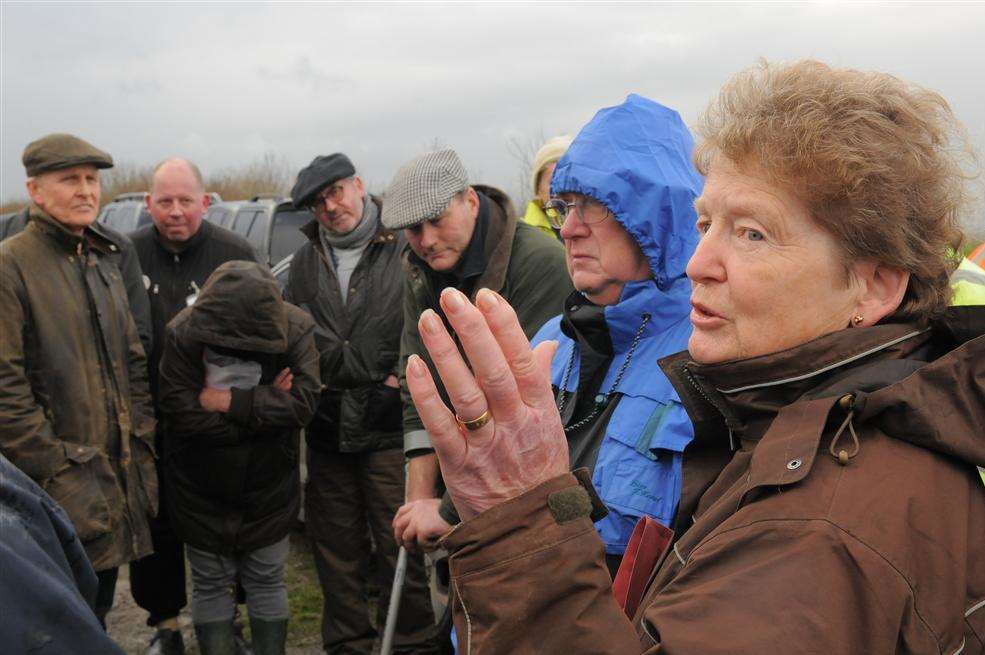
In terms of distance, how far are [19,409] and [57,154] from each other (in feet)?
4.16

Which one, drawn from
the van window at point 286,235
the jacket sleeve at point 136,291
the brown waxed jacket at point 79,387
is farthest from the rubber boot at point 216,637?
the van window at point 286,235

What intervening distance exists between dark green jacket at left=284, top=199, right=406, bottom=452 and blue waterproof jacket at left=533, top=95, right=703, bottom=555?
2.13m

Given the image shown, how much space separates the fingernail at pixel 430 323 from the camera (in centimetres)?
122

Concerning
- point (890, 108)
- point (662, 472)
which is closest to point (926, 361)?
point (890, 108)

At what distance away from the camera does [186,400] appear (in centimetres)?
388

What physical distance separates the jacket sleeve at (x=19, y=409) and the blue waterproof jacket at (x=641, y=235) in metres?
Result: 2.38

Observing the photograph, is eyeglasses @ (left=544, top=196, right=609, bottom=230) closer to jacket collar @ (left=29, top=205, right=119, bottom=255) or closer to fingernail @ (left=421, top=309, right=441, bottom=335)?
fingernail @ (left=421, top=309, right=441, bottom=335)

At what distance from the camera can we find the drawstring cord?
1187 mm

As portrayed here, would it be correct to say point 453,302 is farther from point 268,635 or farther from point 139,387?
point 268,635

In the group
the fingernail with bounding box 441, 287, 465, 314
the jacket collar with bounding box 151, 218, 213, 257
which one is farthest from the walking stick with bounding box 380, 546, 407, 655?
the fingernail with bounding box 441, 287, 465, 314

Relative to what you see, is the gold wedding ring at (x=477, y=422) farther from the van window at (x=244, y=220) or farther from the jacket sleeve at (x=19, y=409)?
the van window at (x=244, y=220)

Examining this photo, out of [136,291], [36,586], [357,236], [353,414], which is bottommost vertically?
[353,414]

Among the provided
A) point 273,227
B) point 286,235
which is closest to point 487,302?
point 286,235

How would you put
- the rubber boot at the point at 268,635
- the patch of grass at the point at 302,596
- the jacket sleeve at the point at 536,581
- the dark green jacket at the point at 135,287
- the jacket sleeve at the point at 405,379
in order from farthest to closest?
1. the patch of grass at the point at 302,596
2. the dark green jacket at the point at 135,287
3. the rubber boot at the point at 268,635
4. the jacket sleeve at the point at 405,379
5. the jacket sleeve at the point at 536,581
